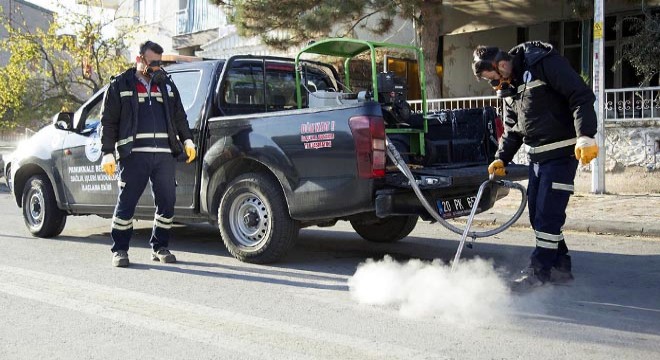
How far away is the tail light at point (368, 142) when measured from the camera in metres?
5.18

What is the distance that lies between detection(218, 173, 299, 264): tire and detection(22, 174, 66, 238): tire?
2.62 m

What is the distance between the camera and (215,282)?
5445mm

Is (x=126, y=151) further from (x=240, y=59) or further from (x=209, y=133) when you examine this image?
(x=240, y=59)

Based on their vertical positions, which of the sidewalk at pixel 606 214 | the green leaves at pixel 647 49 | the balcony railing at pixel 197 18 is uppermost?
the balcony railing at pixel 197 18

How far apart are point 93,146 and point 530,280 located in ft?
14.9

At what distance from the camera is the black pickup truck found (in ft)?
17.4

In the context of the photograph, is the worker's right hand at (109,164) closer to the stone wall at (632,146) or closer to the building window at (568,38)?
the stone wall at (632,146)

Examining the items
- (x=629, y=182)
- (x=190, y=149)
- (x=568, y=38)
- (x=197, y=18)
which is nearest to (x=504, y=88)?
(x=190, y=149)

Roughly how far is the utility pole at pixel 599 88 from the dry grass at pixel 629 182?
33cm

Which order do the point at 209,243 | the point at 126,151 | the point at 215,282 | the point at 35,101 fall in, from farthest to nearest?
the point at 35,101 < the point at 209,243 < the point at 126,151 < the point at 215,282

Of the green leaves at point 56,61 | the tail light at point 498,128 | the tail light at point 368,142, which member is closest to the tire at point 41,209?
the tail light at point 368,142

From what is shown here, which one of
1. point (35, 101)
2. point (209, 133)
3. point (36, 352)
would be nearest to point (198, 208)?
point (209, 133)

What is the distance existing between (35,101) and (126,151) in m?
16.8

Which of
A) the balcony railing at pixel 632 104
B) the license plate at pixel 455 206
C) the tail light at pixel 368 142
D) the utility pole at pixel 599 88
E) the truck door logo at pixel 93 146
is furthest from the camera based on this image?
the balcony railing at pixel 632 104
